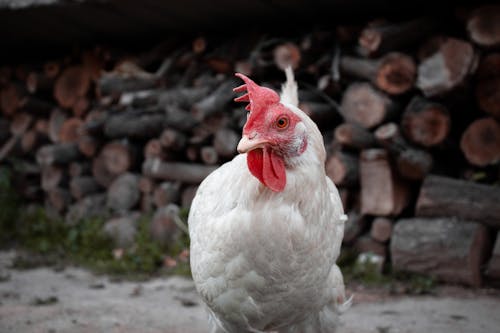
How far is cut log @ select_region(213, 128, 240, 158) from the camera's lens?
15.8 feet

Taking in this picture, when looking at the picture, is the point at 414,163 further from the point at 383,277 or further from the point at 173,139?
the point at 173,139

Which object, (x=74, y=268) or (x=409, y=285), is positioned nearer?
(x=409, y=285)

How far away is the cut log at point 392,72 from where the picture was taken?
4145 mm

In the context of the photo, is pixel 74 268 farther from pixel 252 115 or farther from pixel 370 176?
pixel 252 115

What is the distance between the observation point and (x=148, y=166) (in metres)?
5.44

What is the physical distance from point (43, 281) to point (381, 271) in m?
3.11

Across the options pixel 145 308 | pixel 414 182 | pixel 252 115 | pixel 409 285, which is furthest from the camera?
A: pixel 414 182

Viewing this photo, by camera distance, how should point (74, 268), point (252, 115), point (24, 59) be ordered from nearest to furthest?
point (252, 115), point (74, 268), point (24, 59)

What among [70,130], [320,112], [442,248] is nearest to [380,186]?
[442,248]

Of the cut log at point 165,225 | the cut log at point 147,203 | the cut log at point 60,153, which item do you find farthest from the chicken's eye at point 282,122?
the cut log at point 60,153

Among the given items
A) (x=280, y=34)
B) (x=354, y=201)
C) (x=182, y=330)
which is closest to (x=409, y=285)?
(x=354, y=201)

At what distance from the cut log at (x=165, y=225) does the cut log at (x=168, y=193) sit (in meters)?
0.08

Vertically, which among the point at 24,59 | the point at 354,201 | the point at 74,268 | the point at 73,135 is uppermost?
the point at 24,59

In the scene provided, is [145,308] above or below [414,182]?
below
